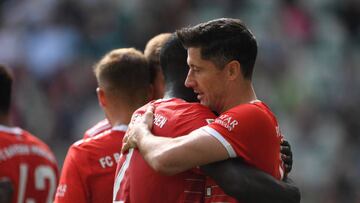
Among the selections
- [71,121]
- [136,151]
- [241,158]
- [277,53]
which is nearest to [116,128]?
[136,151]

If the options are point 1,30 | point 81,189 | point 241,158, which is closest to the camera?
point 241,158

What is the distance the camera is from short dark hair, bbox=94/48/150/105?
19.8 feet

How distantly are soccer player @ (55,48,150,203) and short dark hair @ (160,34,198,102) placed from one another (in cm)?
65

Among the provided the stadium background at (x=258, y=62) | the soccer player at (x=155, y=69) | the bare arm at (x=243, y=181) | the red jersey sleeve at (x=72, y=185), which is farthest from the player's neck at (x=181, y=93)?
the stadium background at (x=258, y=62)

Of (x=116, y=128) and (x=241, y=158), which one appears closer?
(x=241, y=158)

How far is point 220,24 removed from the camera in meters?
5.00

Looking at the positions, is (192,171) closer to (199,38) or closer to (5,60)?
(199,38)

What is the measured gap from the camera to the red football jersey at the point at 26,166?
253 inches

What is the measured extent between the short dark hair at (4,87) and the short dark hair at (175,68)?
151 cm

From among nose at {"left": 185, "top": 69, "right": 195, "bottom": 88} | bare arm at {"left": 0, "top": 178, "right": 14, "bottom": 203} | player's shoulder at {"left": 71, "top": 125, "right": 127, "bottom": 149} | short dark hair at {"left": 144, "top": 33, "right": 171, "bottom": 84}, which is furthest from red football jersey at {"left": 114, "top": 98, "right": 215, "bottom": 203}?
bare arm at {"left": 0, "top": 178, "right": 14, "bottom": 203}

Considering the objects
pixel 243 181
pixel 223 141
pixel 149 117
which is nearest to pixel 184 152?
pixel 223 141

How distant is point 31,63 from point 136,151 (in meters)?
9.24

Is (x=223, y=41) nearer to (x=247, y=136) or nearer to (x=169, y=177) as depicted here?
(x=247, y=136)

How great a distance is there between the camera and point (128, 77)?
19.7 ft
